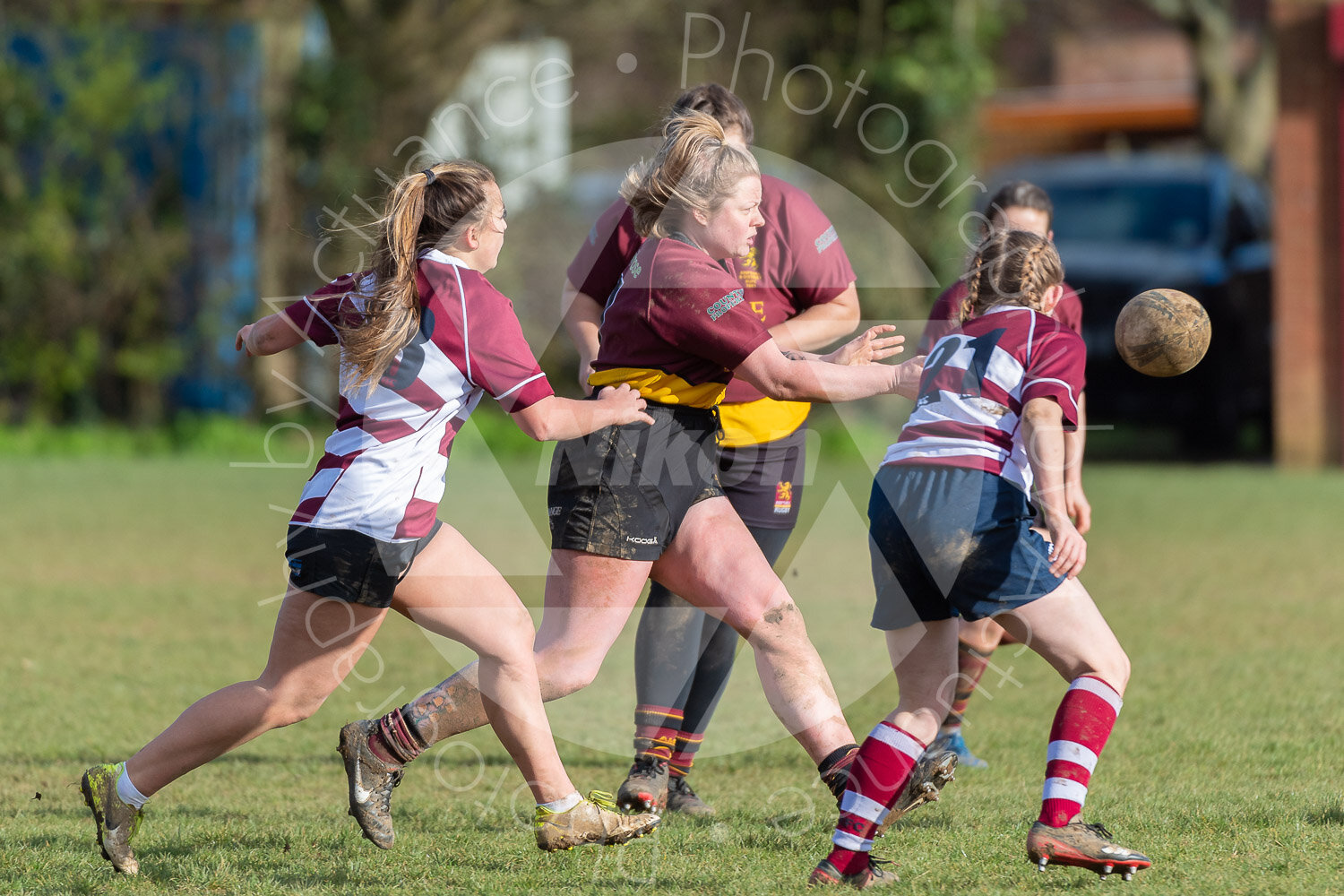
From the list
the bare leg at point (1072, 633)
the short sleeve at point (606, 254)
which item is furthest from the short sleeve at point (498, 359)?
the bare leg at point (1072, 633)

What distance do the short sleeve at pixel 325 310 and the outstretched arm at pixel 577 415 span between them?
1.67ft

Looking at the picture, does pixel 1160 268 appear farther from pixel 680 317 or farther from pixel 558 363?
pixel 680 317

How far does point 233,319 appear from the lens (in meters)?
16.1

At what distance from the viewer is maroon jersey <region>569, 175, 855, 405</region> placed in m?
4.80

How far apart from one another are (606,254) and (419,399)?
1256 millimetres

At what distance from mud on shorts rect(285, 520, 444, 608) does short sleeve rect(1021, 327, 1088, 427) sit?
159 centimetres

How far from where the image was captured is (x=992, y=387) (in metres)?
3.85

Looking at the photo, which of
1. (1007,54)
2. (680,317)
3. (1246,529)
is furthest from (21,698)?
(1007,54)

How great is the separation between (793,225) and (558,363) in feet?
35.2

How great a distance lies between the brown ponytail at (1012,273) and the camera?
394 centimetres

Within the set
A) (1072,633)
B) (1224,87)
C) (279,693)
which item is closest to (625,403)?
(279,693)

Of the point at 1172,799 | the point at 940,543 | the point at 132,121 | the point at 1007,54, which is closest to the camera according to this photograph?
the point at 940,543

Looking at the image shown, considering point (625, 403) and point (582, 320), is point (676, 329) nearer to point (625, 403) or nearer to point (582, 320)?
point (625, 403)

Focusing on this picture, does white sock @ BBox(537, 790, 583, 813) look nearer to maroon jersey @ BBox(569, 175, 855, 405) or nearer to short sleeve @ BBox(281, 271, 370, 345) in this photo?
short sleeve @ BBox(281, 271, 370, 345)
